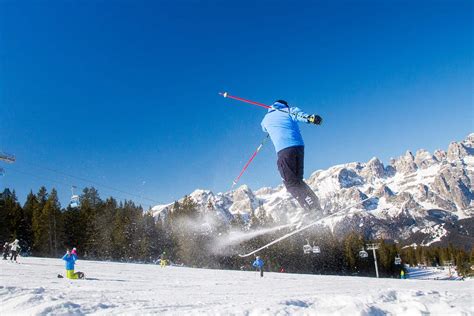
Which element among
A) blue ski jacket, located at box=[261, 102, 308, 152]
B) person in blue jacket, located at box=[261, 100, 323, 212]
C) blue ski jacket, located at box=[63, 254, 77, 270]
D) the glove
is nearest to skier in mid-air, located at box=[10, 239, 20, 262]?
blue ski jacket, located at box=[63, 254, 77, 270]

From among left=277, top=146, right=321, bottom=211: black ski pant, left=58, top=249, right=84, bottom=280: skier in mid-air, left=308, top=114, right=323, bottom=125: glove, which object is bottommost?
left=58, top=249, right=84, bottom=280: skier in mid-air

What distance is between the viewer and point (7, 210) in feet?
183

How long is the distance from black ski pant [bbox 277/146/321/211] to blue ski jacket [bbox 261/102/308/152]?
0.44 ft

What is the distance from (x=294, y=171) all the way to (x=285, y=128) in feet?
3.11

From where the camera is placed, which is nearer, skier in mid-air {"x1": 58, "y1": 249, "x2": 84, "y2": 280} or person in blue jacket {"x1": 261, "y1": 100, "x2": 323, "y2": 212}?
person in blue jacket {"x1": 261, "y1": 100, "x2": 323, "y2": 212}

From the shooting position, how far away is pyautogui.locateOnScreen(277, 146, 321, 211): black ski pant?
8.04m

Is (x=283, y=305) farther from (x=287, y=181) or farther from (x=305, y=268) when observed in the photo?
(x=305, y=268)

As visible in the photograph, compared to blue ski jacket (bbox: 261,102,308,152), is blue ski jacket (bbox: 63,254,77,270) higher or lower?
lower

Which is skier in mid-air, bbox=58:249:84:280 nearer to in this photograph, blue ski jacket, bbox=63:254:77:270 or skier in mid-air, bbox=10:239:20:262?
blue ski jacket, bbox=63:254:77:270

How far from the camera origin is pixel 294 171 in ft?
27.0

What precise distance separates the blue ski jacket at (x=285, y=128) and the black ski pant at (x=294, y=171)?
0.13 m

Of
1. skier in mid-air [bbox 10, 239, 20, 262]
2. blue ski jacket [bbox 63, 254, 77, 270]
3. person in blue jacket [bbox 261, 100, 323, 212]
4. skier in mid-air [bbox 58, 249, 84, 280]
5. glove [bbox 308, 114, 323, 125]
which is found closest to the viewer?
glove [bbox 308, 114, 323, 125]

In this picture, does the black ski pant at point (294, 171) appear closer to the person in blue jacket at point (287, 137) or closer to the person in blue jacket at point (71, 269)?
the person in blue jacket at point (287, 137)

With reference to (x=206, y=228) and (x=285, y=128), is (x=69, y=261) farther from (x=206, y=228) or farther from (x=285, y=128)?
(x=206, y=228)
